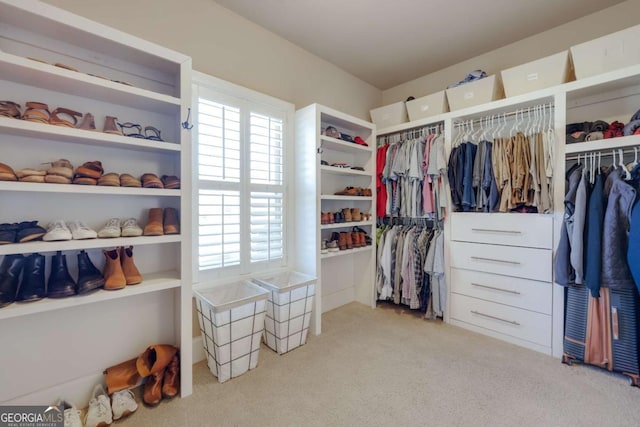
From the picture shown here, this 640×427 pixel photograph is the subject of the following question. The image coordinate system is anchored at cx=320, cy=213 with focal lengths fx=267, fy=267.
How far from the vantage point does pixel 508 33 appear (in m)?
2.45

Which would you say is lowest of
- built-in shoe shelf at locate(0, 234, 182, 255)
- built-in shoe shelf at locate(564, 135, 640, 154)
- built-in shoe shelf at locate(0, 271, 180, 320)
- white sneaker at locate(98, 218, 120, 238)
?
built-in shoe shelf at locate(0, 271, 180, 320)

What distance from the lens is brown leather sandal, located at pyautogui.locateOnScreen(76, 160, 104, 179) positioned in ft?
4.34

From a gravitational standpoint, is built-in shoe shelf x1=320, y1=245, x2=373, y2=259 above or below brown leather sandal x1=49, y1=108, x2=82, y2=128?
below

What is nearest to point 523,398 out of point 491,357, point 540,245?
point 491,357

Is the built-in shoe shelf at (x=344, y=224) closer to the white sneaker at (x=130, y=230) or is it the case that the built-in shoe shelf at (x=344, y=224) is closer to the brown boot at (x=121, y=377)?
the white sneaker at (x=130, y=230)

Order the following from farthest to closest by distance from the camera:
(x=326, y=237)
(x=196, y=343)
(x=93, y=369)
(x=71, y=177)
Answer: (x=326, y=237) < (x=196, y=343) < (x=93, y=369) < (x=71, y=177)

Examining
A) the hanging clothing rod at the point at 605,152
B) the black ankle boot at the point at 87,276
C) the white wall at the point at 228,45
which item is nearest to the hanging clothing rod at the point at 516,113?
the hanging clothing rod at the point at 605,152

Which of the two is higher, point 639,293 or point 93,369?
point 639,293

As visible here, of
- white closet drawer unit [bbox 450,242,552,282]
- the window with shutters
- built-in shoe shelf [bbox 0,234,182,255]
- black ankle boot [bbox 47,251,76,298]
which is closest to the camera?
built-in shoe shelf [bbox 0,234,182,255]

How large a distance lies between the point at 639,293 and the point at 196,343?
288 cm

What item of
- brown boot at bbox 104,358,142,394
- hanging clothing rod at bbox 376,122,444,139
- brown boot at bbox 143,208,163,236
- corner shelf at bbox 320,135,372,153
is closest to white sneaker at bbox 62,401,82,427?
brown boot at bbox 104,358,142,394

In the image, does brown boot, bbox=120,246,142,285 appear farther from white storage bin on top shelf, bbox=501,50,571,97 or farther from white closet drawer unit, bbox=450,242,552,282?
white storage bin on top shelf, bbox=501,50,571,97

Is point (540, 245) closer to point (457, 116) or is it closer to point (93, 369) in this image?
point (457, 116)

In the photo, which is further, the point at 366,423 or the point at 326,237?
the point at 326,237
